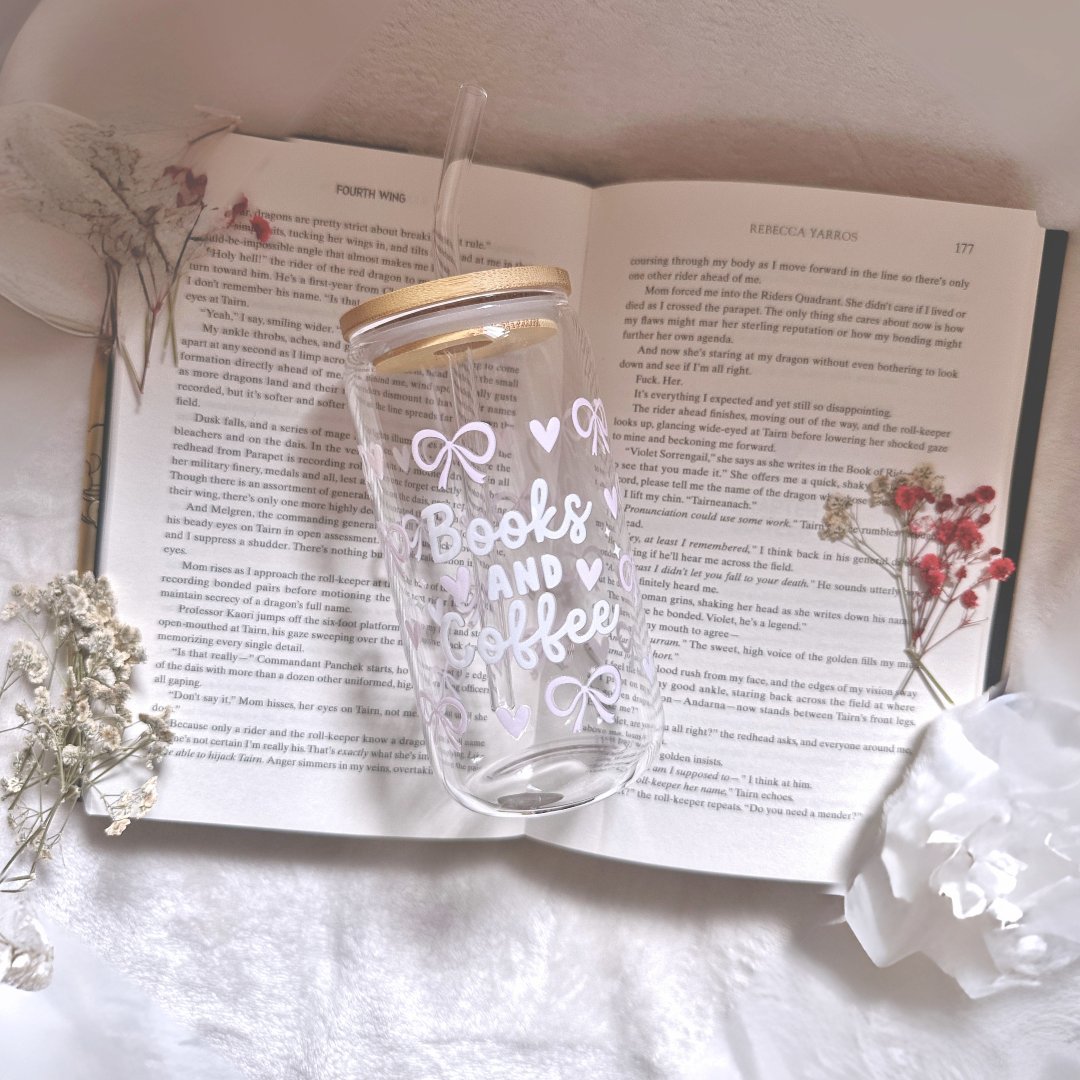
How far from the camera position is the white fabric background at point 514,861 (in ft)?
2.06

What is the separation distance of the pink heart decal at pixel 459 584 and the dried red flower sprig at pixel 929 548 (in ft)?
1.02

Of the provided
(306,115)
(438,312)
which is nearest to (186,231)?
(306,115)

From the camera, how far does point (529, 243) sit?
0.65 m

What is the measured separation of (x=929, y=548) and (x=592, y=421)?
0.31 metres

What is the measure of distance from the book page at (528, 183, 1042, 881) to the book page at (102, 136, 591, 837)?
0.09m

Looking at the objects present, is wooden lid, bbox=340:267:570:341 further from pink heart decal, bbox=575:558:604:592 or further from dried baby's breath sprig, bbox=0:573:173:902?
dried baby's breath sprig, bbox=0:573:173:902

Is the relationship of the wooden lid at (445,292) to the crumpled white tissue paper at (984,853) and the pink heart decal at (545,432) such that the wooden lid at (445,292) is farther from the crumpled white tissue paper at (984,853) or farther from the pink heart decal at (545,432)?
the crumpled white tissue paper at (984,853)

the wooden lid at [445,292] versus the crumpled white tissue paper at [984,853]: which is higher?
the wooden lid at [445,292]

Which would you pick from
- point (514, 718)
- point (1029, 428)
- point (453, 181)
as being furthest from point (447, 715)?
point (1029, 428)

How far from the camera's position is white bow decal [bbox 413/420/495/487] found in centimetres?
55

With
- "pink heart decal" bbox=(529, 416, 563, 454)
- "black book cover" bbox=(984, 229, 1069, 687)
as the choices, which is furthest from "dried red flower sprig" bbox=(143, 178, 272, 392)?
"black book cover" bbox=(984, 229, 1069, 687)

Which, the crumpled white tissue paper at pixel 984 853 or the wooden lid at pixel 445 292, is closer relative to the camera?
the wooden lid at pixel 445 292

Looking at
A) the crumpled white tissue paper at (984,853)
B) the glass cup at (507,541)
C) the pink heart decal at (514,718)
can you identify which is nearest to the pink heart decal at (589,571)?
the glass cup at (507,541)

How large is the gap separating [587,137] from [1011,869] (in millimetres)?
703
